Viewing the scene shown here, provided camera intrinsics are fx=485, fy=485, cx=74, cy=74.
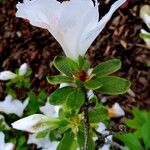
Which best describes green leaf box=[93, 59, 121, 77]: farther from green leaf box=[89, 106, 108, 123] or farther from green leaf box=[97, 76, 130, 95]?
green leaf box=[89, 106, 108, 123]

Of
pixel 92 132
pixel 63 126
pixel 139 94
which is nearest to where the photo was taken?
pixel 63 126

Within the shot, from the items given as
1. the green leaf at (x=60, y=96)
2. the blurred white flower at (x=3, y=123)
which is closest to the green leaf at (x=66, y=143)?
the green leaf at (x=60, y=96)

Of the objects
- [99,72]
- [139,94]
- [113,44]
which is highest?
[99,72]

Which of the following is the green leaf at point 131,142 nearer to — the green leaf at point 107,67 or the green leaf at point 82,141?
the green leaf at point 82,141

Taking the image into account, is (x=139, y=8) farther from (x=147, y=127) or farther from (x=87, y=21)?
(x=87, y=21)

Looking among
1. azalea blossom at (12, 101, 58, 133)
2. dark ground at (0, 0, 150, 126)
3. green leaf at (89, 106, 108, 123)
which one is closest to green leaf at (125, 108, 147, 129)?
dark ground at (0, 0, 150, 126)

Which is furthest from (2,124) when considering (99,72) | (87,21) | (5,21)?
(5,21)

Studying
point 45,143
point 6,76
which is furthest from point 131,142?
point 6,76
